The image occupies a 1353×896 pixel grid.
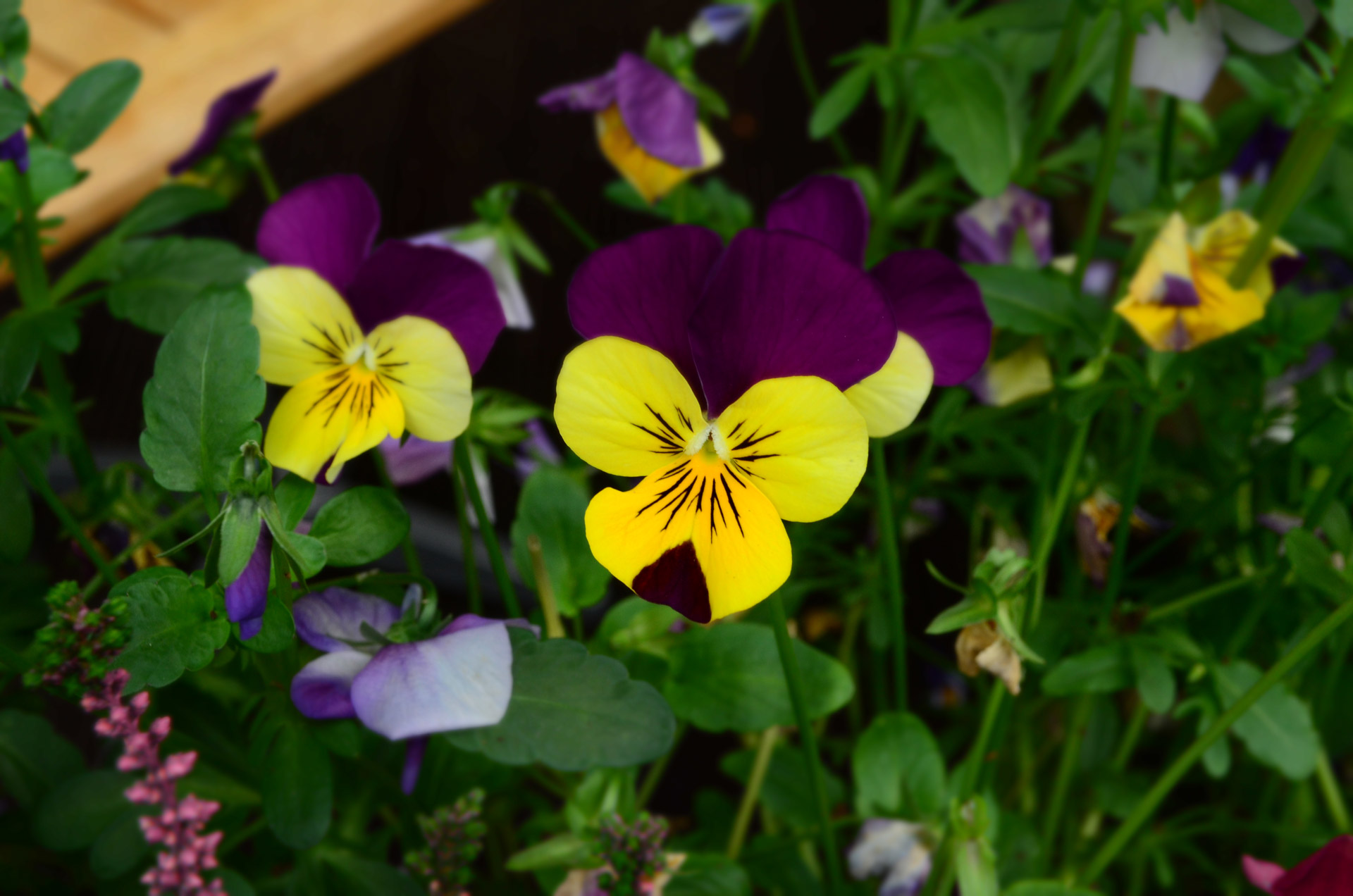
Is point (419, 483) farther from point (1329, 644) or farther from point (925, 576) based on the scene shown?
point (1329, 644)

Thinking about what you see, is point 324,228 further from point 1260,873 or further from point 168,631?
point 1260,873

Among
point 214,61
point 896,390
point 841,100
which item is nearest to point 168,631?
point 896,390

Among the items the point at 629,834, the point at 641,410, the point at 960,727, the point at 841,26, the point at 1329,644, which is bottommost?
the point at 960,727

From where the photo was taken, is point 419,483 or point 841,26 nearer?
point 419,483

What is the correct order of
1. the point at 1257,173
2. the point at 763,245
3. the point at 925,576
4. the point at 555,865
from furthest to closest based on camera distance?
the point at 925,576 < the point at 1257,173 < the point at 555,865 < the point at 763,245

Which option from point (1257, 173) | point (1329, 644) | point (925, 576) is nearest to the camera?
point (1329, 644)

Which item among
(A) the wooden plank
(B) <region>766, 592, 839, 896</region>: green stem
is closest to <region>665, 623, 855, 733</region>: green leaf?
(B) <region>766, 592, 839, 896</region>: green stem

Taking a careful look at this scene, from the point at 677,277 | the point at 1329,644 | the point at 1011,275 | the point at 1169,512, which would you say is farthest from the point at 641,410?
the point at 1169,512
